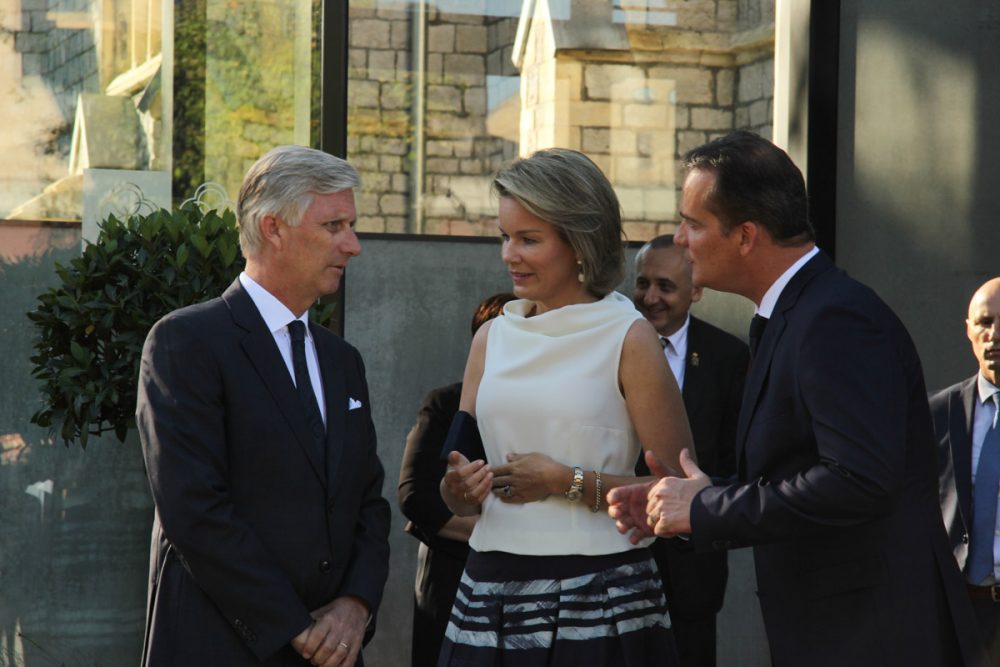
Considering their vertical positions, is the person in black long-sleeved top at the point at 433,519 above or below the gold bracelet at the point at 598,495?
below

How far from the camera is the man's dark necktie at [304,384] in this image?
11.6 ft

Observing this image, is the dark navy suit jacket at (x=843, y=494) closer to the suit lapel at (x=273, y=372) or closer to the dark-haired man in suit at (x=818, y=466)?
the dark-haired man in suit at (x=818, y=466)

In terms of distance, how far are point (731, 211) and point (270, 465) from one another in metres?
1.32

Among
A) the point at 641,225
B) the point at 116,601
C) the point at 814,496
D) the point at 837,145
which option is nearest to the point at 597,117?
the point at 641,225

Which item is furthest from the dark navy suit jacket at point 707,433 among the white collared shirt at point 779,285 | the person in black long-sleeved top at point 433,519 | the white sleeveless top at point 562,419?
the white collared shirt at point 779,285

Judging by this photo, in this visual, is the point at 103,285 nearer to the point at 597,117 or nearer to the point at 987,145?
the point at 597,117

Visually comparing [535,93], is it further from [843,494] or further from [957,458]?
[843,494]

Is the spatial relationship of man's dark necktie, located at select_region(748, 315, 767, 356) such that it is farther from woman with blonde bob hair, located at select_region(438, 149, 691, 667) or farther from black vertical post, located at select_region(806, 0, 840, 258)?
black vertical post, located at select_region(806, 0, 840, 258)

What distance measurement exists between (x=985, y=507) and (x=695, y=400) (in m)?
1.18

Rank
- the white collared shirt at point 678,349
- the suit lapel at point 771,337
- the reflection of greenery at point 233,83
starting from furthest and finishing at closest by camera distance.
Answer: the reflection of greenery at point 233,83, the white collared shirt at point 678,349, the suit lapel at point 771,337

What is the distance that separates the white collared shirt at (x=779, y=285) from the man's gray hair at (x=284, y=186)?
1214 millimetres

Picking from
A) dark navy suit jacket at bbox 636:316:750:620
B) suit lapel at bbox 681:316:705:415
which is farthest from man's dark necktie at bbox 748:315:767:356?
suit lapel at bbox 681:316:705:415

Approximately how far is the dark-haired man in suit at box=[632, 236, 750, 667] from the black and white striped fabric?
3.99ft

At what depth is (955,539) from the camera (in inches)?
188
